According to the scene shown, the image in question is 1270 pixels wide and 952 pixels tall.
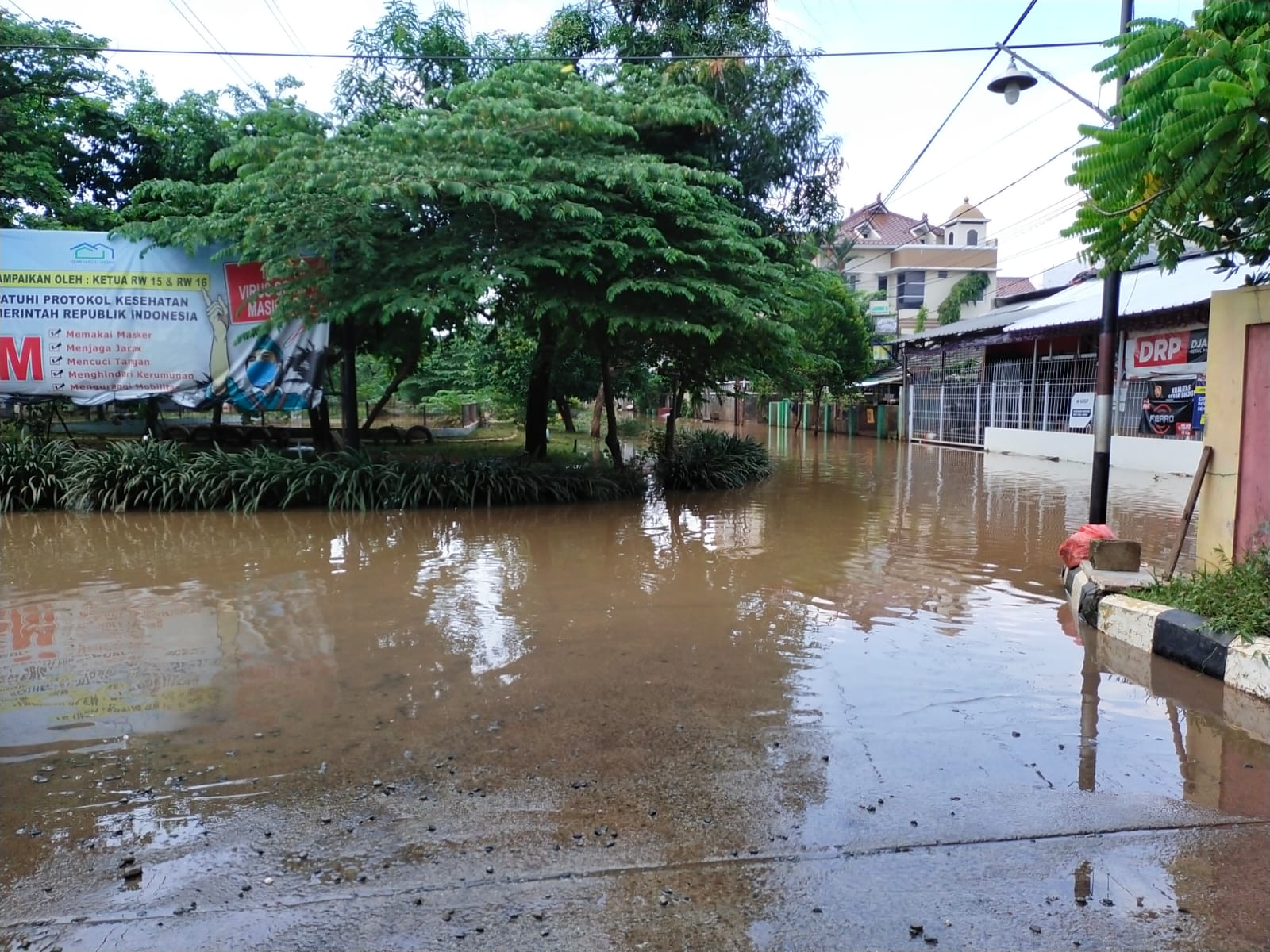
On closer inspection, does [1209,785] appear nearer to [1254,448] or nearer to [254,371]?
[1254,448]

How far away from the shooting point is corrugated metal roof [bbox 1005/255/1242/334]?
17.9m

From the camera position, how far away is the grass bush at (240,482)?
1235 cm

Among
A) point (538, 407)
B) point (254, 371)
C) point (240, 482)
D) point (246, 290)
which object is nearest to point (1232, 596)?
point (240, 482)

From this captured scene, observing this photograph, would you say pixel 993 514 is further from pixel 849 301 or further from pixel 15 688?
pixel 849 301

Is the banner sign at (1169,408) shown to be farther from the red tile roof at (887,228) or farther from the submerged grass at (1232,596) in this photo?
the red tile roof at (887,228)

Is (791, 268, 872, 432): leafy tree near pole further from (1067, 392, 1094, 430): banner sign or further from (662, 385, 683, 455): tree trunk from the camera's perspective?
(662, 385, 683, 455): tree trunk

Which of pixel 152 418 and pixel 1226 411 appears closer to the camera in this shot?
pixel 1226 411

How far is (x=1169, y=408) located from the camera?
18.7 meters

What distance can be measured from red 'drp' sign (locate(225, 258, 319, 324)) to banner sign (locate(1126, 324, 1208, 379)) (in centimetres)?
1696

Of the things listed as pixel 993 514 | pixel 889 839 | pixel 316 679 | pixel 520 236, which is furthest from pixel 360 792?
pixel 993 514

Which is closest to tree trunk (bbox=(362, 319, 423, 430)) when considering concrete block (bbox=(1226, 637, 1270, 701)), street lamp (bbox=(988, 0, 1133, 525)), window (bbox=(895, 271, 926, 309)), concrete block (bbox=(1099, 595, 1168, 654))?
street lamp (bbox=(988, 0, 1133, 525))

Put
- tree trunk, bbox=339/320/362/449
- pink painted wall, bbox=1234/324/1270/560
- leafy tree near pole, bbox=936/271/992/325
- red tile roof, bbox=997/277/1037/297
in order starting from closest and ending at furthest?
pink painted wall, bbox=1234/324/1270/560 < tree trunk, bbox=339/320/362/449 < leafy tree near pole, bbox=936/271/992/325 < red tile roof, bbox=997/277/1037/297

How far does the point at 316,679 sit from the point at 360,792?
173 centimetres

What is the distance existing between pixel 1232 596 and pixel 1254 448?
142 centimetres
